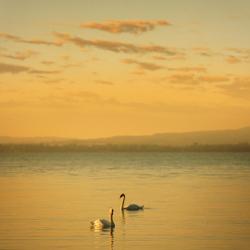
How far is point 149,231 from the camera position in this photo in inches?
965

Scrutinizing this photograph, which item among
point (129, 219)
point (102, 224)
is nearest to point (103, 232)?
point (102, 224)

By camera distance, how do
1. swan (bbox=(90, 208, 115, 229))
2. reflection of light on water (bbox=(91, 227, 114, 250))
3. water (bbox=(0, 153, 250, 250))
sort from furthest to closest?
swan (bbox=(90, 208, 115, 229)), reflection of light on water (bbox=(91, 227, 114, 250)), water (bbox=(0, 153, 250, 250))

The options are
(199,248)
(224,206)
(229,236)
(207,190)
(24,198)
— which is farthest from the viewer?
(207,190)

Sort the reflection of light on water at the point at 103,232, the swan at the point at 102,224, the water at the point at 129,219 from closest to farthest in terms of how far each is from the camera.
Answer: the water at the point at 129,219, the reflection of light on water at the point at 103,232, the swan at the point at 102,224

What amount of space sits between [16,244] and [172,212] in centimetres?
995

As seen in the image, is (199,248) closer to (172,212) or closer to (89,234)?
(89,234)

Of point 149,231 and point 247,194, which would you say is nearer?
point 149,231

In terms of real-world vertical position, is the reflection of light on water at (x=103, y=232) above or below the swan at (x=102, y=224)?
below

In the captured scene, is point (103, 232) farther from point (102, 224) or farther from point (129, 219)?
point (129, 219)

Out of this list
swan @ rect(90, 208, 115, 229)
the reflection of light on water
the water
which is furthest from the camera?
swan @ rect(90, 208, 115, 229)

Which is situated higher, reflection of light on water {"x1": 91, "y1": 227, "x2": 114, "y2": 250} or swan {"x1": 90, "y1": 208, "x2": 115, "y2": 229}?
swan {"x1": 90, "y1": 208, "x2": 115, "y2": 229}

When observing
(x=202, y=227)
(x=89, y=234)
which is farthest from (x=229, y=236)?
(x=89, y=234)

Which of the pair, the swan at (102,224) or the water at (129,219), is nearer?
the water at (129,219)

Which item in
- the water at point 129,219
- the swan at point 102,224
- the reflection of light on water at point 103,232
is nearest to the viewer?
the water at point 129,219
